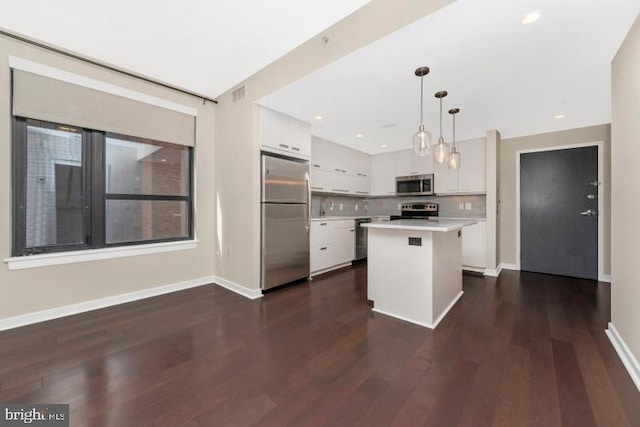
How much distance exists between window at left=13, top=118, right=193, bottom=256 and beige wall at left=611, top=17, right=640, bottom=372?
439cm

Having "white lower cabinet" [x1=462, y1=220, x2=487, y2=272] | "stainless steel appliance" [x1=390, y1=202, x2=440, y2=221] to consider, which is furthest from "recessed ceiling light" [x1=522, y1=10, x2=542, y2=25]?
"stainless steel appliance" [x1=390, y1=202, x2=440, y2=221]

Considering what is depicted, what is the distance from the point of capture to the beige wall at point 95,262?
2295mm

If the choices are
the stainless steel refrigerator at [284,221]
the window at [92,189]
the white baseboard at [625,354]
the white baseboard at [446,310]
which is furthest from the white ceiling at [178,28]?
the white baseboard at [625,354]

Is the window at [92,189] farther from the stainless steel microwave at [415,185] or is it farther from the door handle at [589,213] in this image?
the door handle at [589,213]

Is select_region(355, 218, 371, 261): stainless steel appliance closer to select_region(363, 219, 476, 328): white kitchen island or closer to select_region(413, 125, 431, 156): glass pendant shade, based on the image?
select_region(363, 219, 476, 328): white kitchen island

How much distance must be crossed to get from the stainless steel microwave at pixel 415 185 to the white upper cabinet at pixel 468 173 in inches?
6.9

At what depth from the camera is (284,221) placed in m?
3.50

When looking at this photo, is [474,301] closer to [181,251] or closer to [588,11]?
[588,11]

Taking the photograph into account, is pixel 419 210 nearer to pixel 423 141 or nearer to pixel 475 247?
pixel 475 247

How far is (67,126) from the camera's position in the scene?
2627 millimetres

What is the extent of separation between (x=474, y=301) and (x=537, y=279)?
1770mm

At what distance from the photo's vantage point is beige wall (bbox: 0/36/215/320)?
2295 mm

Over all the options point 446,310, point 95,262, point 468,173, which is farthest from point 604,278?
point 95,262

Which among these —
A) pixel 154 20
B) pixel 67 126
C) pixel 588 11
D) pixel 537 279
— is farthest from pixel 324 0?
pixel 537 279
